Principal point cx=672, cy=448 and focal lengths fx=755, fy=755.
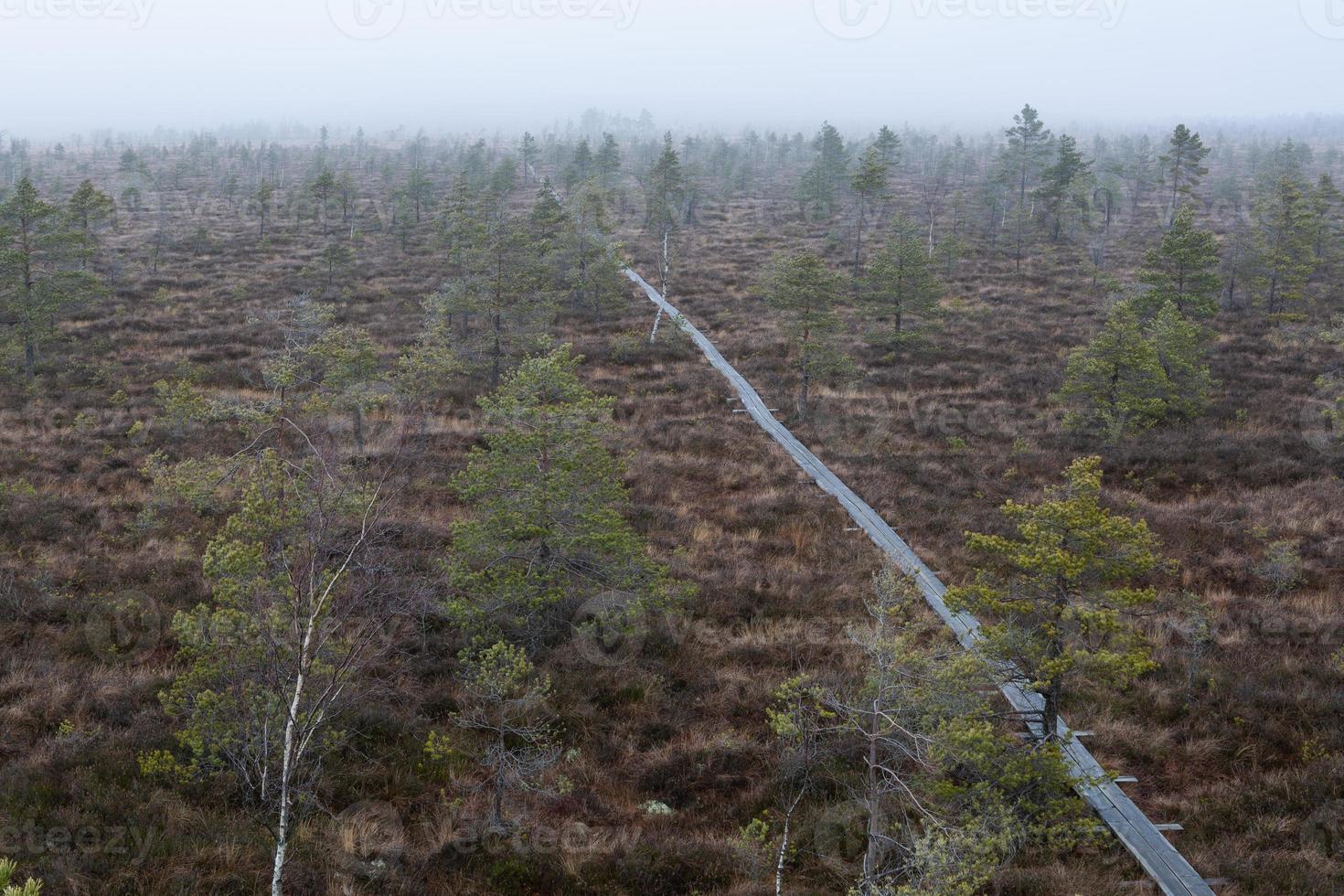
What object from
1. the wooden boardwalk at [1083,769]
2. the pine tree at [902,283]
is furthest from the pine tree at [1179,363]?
the wooden boardwalk at [1083,769]

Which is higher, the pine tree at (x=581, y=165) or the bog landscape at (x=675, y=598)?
the pine tree at (x=581, y=165)

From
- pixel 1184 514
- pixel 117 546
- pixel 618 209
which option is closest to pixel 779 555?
pixel 1184 514

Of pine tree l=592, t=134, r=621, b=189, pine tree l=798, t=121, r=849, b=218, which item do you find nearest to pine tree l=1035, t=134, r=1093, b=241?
pine tree l=798, t=121, r=849, b=218

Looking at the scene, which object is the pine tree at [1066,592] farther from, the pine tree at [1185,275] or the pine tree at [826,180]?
the pine tree at [826,180]

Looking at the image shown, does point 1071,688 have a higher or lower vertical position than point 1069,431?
lower

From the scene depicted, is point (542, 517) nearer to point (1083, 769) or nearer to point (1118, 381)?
point (1083, 769)

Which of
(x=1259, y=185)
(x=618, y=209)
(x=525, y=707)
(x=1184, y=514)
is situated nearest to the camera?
(x=525, y=707)

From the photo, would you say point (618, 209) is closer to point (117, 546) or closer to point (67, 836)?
point (117, 546)
